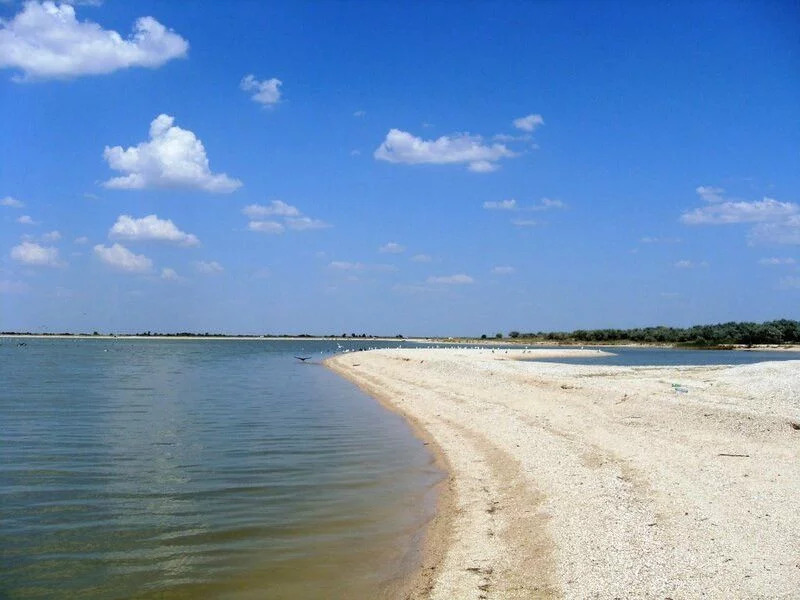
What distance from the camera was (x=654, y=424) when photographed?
1581 centimetres

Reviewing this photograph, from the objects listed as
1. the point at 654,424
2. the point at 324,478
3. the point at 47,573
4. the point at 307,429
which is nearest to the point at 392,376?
the point at 307,429

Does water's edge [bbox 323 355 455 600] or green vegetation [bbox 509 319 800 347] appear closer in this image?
water's edge [bbox 323 355 455 600]

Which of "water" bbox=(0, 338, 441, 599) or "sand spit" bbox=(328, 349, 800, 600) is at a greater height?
"sand spit" bbox=(328, 349, 800, 600)

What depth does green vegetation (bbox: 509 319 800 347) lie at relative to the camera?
317 ft

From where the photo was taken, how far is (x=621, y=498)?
9320mm

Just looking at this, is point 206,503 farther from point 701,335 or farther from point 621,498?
point 701,335

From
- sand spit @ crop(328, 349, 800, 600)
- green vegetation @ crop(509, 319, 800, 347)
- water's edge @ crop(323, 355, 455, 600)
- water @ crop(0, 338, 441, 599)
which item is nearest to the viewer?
sand spit @ crop(328, 349, 800, 600)

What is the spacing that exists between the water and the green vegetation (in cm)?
9302

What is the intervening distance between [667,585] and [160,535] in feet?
20.9

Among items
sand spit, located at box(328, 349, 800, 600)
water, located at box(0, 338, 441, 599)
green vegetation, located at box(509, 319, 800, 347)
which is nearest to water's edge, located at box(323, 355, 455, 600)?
sand spit, located at box(328, 349, 800, 600)

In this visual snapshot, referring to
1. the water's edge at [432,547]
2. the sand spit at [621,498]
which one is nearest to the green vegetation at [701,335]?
the sand spit at [621,498]

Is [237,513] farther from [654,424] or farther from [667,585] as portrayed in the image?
[654,424]

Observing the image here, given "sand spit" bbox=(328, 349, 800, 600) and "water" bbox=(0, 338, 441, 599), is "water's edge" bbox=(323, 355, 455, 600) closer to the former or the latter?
"sand spit" bbox=(328, 349, 800, 600)

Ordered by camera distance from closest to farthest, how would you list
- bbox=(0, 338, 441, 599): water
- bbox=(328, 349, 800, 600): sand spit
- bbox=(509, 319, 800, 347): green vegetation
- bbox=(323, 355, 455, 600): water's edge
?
bbox=(328, 349, 800, 600): sand spit
bbox=(323, 355, 455, 600): water's edge
bbox=(0, 338, 441, 599): water
bbox=(509, 319, 800, 347): green vegetation
